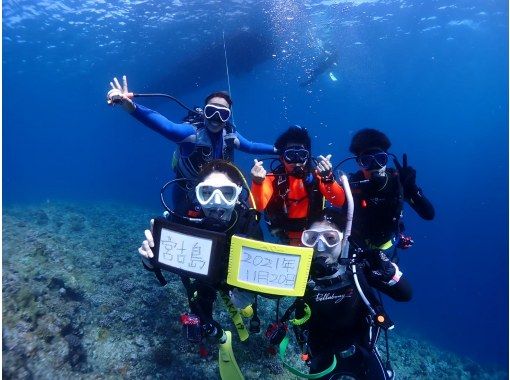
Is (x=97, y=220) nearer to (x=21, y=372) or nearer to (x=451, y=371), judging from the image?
(x=21, y=372)

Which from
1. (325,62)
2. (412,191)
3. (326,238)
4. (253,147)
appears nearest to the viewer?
(326,238)

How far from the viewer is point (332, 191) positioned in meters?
4.54

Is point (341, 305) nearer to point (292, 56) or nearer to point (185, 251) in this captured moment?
point (185, 251)

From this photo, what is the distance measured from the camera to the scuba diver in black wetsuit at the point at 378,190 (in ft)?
15.3

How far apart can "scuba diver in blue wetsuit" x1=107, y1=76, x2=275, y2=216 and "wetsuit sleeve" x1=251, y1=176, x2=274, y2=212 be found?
3.14 ft

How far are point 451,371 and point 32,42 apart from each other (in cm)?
3339

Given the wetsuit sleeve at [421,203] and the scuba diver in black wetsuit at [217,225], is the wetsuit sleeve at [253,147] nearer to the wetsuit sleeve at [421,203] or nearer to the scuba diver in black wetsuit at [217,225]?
the scuba diver in black wetsuit at [217,225]

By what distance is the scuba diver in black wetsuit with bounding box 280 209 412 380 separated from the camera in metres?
3.26

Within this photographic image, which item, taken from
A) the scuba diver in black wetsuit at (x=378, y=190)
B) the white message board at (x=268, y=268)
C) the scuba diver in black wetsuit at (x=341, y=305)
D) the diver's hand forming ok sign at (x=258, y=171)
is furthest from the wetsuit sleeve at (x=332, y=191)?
the white message board at (x=268, y=268)

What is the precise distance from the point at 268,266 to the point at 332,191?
7.47ft

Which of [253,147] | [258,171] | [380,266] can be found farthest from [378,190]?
[253,147]

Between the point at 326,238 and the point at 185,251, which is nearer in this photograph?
the point at 185,251

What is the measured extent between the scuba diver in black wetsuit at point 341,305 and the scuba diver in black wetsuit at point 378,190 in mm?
1147

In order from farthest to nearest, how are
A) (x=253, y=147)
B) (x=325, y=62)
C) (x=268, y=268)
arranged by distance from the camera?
1. (x=325, y=62)
2. (x=253, y=147)
3. (x=268, y=268)
